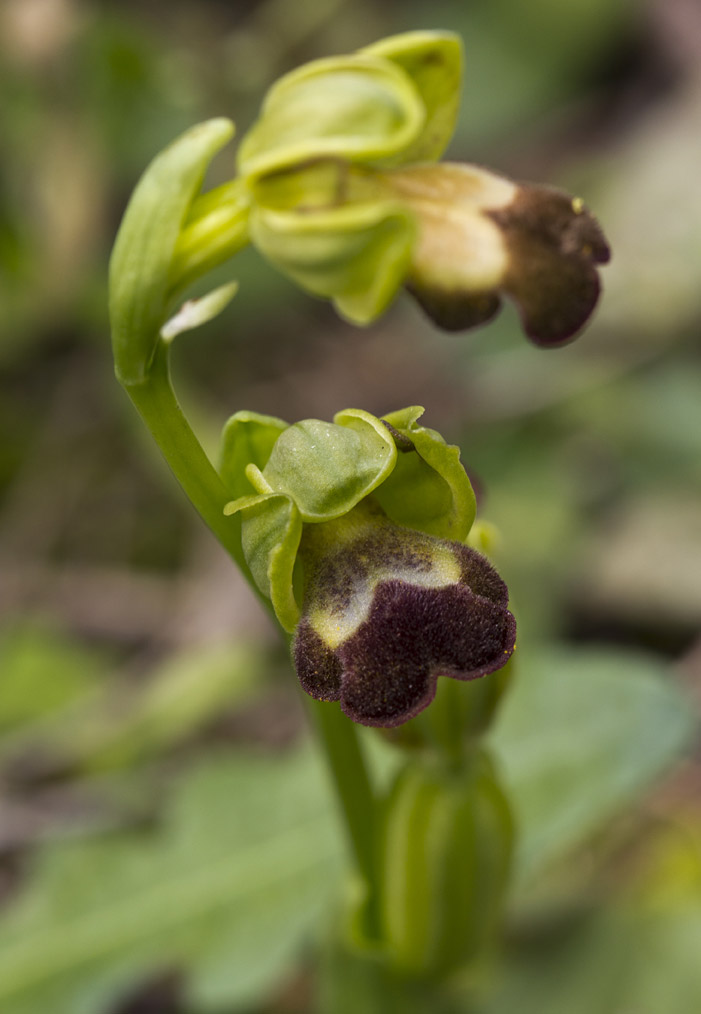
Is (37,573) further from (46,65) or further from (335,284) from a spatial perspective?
(335,284)

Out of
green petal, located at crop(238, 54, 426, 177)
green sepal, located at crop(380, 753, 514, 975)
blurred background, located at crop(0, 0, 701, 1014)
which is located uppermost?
green petal, located at crop(238, 54, 426, 177)

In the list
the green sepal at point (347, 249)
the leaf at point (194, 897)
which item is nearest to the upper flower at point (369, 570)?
the green sepal at point (347, 249)

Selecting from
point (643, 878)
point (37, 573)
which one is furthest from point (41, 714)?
point (643, 878)

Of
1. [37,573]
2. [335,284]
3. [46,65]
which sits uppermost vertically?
[335,284]

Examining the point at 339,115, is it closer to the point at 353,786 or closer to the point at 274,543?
the point at 274,543

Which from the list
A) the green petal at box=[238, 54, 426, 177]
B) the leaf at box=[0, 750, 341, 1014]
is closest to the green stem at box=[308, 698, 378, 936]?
the leaf at box=[0, 750, 341, 1014]

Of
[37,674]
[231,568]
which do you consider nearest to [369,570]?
[37,674]

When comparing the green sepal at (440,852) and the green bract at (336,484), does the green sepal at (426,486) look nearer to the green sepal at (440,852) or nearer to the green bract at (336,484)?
the green bract at (336,484)

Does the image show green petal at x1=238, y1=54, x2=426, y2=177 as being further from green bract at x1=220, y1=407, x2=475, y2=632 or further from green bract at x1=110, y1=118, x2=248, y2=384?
green bract at x1=220, y1=407, x2=475, y2=632
